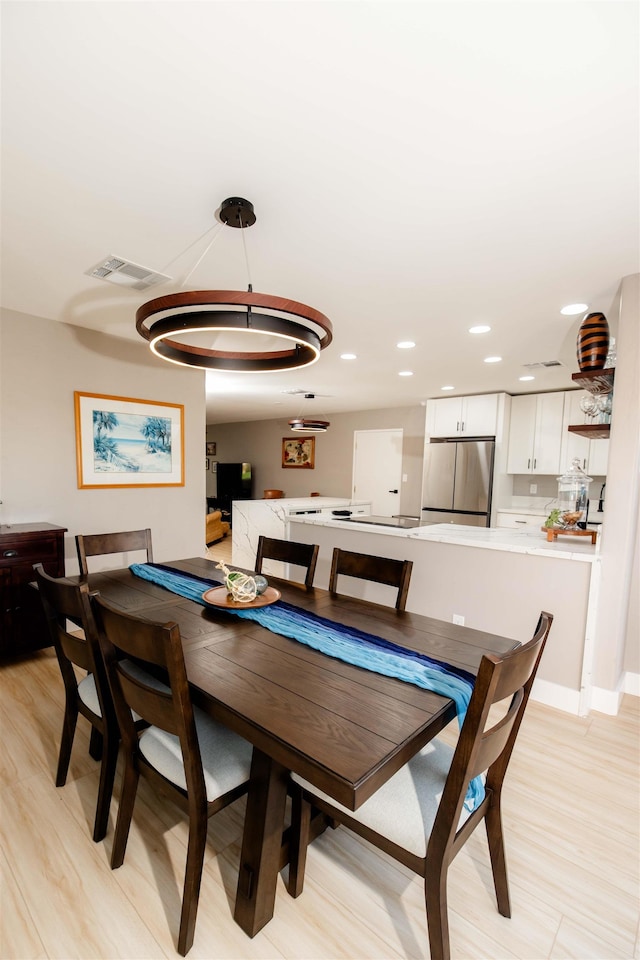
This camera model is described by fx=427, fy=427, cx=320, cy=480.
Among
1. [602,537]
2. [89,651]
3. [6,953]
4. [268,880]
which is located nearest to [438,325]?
[602,537]

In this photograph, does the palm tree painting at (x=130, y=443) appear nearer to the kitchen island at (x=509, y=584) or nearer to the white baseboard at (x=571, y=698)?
the kitchen island at (x=509, y=584)

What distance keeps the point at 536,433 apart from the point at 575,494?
7.75 feet

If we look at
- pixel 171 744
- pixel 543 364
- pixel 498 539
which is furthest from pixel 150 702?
pixel 543 364

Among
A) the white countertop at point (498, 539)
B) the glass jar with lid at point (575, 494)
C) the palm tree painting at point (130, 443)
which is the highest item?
the palm tree painting at point (130, 443)

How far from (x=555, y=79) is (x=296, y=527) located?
337 centimetres

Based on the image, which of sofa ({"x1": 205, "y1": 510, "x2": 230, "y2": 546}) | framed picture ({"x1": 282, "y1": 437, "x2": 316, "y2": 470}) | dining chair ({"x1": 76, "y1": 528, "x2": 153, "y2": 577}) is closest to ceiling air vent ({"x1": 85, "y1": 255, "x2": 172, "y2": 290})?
dining chair ({"x1": 76, "y1": 528, "x2": 153, "y2": 577})

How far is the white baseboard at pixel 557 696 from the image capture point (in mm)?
2566

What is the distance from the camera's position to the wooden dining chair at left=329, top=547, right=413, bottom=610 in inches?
81.8

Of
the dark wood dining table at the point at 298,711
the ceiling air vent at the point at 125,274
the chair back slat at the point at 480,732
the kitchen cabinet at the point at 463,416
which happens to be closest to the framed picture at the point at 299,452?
the kitchen cabinet at the point at 463,416

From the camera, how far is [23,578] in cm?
287

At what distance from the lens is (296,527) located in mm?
4039

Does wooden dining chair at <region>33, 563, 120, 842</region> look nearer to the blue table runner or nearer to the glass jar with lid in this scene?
the blue table runner

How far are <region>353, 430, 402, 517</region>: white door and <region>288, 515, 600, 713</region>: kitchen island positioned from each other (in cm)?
376

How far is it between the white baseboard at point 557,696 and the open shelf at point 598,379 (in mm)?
1861
